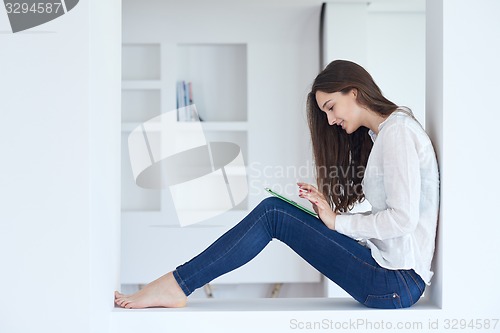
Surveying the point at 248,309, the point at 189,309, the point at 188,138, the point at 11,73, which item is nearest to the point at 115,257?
the point at 189,309

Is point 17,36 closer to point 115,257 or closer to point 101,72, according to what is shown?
point 101,72

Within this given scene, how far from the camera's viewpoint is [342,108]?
2.54 m

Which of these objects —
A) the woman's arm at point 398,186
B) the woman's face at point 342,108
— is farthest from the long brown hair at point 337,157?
the woman's arm at point 398,186

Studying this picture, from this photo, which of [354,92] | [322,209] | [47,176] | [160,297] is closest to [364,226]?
[322,209]

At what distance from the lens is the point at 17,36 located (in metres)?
2.19

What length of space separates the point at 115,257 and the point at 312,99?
39.0 inches

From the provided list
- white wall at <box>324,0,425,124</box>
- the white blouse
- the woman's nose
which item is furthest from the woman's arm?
white wall at <box>324,0,425,124</box>

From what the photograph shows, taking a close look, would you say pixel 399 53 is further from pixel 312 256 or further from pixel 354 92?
pixel 312 256

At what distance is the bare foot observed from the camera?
2.47 meters

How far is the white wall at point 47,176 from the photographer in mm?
2197
